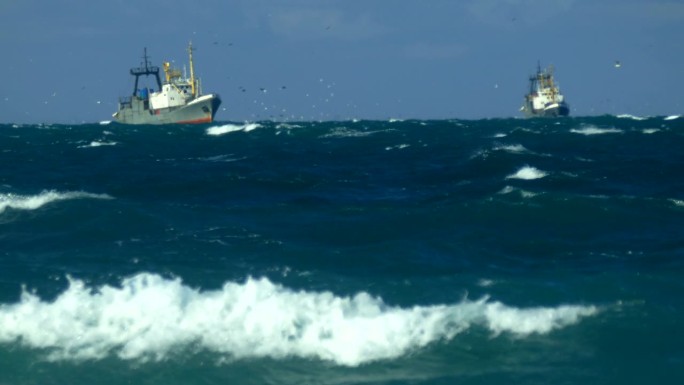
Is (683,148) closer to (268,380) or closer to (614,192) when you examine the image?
(614,192)

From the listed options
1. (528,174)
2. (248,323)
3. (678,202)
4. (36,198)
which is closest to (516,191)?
(678,202)

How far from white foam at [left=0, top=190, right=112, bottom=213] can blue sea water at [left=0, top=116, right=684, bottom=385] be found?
5.3 inches

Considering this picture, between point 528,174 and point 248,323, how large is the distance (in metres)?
20.1

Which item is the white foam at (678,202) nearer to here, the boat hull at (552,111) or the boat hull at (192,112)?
the boat hull at (192,112)

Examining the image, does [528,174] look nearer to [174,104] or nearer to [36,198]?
[36,198]

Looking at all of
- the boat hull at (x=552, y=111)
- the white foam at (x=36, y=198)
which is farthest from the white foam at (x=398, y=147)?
the boat hull at (x=552, y=111)

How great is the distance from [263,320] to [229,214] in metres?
10.6

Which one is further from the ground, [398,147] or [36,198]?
[36,198]

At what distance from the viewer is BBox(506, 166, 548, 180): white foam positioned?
3275 cm

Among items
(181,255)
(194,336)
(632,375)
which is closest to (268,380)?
(194,336)

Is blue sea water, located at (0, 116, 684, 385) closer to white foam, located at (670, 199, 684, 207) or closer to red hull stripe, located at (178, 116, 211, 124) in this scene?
white foam, located at (670, 199, 684, 207)

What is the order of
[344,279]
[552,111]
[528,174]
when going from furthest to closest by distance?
1. [552,111]
2. [528,174]
3. [344,279]

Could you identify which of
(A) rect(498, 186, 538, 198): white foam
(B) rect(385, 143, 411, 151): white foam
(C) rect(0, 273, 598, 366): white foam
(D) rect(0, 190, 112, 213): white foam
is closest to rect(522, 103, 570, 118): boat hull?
(B) rect(385, 143, 411, 151): white foam

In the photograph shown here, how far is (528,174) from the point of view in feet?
110
